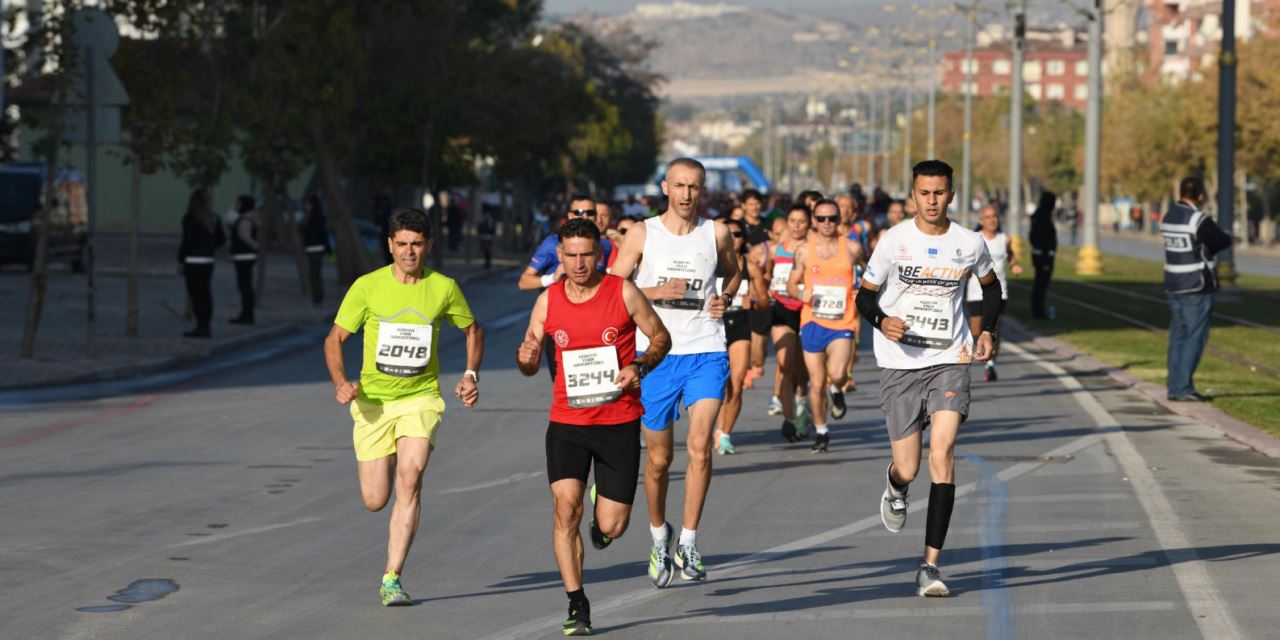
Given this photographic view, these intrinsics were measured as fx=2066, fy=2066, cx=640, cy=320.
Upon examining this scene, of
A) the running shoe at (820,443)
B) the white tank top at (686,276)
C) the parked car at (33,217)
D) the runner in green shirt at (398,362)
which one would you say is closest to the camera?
the runner in green shirt at (398,362)

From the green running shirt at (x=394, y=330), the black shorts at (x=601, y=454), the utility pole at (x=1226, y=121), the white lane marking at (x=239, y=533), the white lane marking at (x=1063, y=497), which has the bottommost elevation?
the white lane marking at (x=239, y=533)

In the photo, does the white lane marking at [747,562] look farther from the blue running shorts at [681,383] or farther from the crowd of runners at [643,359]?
the blue running shorts at [681,383]

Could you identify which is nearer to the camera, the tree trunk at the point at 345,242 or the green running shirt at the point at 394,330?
the green running shirt at the point at 394,330

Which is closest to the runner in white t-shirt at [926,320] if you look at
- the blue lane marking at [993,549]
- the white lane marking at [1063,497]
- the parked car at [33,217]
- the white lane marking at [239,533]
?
the blue lane marking at [993,549]

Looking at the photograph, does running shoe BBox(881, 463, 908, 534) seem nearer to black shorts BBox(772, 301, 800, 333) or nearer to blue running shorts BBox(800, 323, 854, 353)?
blue running shorts BBox(800, 323, 854, 353)

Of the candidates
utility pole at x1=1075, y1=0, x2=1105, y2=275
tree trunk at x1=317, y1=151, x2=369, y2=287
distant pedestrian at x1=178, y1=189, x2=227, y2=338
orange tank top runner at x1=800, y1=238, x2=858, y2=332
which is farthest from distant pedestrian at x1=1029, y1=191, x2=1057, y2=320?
utility pole at x1=1075, y1=0, x2=1105, y2=275

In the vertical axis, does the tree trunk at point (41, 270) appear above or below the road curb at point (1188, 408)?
above

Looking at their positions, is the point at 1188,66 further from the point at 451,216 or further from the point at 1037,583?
the point at 1037,583

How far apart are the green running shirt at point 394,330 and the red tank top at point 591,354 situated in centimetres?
74

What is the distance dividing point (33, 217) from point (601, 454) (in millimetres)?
31462

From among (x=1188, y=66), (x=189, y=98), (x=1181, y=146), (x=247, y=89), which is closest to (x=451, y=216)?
(x=189, y=98)

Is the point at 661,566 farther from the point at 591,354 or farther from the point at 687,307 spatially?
the point at 687,307

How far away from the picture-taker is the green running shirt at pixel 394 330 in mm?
8461

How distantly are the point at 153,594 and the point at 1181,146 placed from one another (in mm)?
84462
